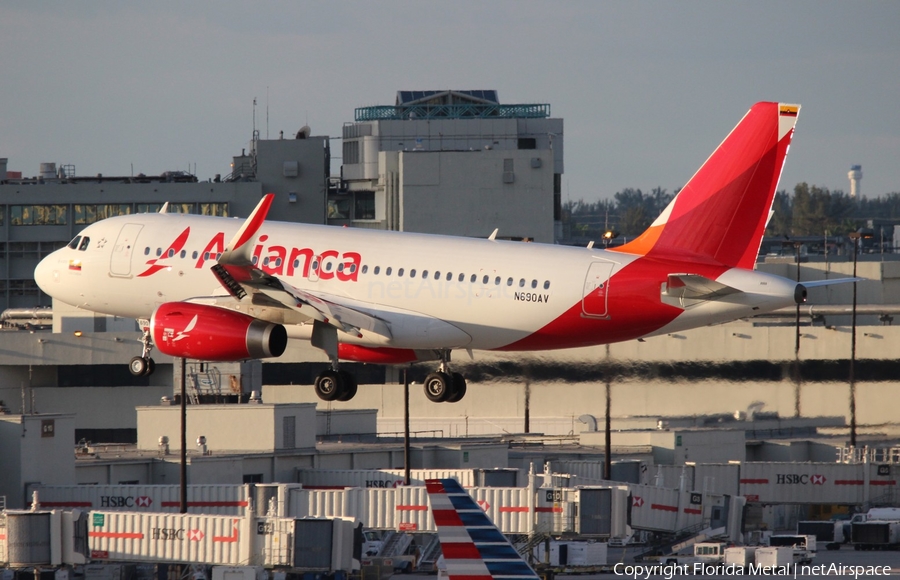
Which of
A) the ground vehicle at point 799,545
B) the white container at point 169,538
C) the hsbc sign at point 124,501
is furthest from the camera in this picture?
the ground vehicle at point 799,545

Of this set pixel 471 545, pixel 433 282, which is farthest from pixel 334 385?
pixel 471 545

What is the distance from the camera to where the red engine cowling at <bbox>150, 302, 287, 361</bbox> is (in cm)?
4650

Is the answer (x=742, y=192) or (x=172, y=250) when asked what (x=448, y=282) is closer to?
(x=742, y=192)

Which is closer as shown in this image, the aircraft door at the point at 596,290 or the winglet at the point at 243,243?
the winglet at the point at 243,243

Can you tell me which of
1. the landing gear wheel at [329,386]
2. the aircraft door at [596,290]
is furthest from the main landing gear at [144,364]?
the aircraft door at [596,290]

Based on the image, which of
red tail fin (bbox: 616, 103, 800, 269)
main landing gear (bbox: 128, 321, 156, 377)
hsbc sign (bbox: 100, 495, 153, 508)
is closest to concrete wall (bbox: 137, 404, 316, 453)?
hsbc sign (bbox: 100, 495, 153, 508)

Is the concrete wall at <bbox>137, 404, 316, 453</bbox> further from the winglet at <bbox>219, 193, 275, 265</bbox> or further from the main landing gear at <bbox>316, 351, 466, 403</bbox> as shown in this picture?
the winglet at <bbox>219, 193, 275, 265</bbox>

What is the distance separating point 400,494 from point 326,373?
12329mm

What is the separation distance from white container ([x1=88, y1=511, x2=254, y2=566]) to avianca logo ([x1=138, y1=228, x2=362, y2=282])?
1023cm

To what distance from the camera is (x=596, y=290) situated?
4566 cm

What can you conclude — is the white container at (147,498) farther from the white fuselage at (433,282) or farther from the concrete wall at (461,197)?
the concrete wall at (461,197)

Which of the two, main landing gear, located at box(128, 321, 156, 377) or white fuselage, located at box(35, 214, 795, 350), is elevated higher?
white fuselage, located at box(35, 214, 795, 350)
